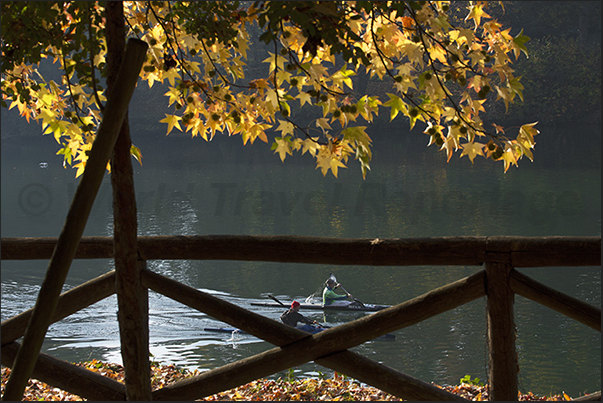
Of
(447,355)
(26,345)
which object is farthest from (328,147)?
(447,355)

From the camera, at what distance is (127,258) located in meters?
2.09

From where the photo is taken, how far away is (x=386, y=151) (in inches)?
1471

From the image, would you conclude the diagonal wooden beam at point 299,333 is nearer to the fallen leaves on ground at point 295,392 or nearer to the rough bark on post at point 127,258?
the rough bark on post at point 127,258

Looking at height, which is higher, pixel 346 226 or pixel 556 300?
pixel 556 300

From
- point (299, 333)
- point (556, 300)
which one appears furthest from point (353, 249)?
point (556, 300)

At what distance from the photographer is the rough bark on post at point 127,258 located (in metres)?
1.97

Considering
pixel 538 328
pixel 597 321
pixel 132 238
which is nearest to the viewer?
pixel 132 238

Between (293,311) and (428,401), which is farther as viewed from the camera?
(293,311)

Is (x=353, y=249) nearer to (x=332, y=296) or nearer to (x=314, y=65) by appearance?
(x=314, y=65)

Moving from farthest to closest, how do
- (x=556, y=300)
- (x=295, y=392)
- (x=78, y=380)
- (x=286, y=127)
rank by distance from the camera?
1. (x=295, y=392)
2. (x=286, y=127)
3. (x=78, y=380)
4. (x=556, y=300)

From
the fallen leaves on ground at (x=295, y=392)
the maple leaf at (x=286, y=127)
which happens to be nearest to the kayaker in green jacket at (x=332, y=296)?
the fallen leaves on ground at (x=295, y=392)

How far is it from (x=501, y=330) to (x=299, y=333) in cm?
77

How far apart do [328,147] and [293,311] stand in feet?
28.3

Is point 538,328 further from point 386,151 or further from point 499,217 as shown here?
point 386,151
